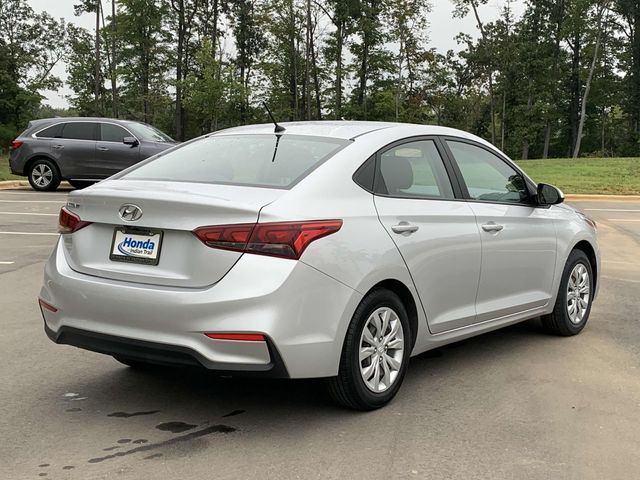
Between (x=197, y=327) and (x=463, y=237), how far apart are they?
1.94 meters

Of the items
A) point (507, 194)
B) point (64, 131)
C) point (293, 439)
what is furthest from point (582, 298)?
point (64, 131)

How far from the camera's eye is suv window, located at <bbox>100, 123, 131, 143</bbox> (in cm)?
1652

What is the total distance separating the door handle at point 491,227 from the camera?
4.71 meters

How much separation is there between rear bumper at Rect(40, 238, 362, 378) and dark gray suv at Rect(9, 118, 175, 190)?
43.1 ft

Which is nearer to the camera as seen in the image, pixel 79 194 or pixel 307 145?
pixel 79 194

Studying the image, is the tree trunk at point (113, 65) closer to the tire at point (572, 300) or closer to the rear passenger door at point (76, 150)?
the rear passenger door at point (76, 150)

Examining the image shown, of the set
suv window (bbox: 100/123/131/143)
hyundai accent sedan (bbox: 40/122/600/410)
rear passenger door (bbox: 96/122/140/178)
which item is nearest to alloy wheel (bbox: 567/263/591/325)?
hyundai accent sedan (bbox: 40/122/600/410)

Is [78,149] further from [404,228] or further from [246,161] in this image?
[404,228]

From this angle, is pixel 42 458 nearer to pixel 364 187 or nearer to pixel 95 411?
pixel 95 411

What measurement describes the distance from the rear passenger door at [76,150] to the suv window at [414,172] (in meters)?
13.4

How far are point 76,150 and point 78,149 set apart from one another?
60mm

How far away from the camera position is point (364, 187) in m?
3.98

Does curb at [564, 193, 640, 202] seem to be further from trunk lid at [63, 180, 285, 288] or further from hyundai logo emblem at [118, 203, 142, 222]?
hyundai logo emblem at [118, 203, 142, 222]

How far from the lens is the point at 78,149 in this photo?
16625 millimetres
